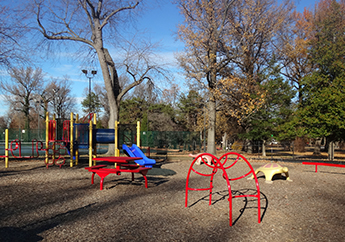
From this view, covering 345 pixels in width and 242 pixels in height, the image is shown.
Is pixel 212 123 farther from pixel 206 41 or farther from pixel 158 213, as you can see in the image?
pixel 158 213

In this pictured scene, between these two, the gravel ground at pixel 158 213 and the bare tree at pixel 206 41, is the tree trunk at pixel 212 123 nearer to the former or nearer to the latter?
the bare tree at pixel 206 41

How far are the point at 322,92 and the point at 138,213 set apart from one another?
17.6 meters

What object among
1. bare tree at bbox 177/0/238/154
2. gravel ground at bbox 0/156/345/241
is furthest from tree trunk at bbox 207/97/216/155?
gravel ground at bbox 0/156/345/241

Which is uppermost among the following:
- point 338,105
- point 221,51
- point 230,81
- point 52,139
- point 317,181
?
point 221,51

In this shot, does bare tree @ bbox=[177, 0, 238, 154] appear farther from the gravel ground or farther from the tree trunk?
the gravel ground

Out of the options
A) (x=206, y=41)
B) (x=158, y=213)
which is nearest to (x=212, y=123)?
(x=206, y=41)

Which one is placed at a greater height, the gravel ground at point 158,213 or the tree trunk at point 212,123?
the tree trunk at point 212,123

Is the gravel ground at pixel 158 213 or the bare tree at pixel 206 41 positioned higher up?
the bare tree at pixel 206 41

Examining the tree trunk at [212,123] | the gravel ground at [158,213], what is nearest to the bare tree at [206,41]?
the tree trunk at [212,123]

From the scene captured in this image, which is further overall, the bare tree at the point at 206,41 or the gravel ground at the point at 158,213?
the bare tree at the point at 206,41

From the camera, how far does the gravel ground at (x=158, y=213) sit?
4316mm

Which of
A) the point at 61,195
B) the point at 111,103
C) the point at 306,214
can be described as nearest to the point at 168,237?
the point at 306,214

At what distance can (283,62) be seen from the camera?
3034cm

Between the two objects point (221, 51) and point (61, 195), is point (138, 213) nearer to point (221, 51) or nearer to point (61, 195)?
point (61, 195)
